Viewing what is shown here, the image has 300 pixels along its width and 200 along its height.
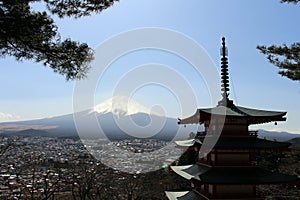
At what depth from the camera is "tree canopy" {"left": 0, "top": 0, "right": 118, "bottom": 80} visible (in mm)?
6062

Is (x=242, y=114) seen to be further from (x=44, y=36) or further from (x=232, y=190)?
A: (x=44, y=36)

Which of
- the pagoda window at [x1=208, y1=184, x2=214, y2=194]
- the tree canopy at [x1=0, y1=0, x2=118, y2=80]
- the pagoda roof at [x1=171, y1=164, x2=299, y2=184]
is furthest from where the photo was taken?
the pagoda window at [x1=208, y1=184, x2=214, y2=194]

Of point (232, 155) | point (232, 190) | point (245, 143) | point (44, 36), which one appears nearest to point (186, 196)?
point (232, 190)

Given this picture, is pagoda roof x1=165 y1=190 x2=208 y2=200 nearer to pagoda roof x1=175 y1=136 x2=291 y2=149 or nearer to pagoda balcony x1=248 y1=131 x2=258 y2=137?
pagoda roof x1=175 y1=136 x2=291 y2=149

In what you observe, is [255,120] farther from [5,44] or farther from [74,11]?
[5,44]

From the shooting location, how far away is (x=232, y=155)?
10172 millimetres

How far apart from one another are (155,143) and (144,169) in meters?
9.78

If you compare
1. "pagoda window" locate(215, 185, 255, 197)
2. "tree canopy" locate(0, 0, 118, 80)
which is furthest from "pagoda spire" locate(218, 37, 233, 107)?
"tree canopy" locate(0, 0, 118, 80)

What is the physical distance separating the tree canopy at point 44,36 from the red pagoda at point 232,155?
178 inches

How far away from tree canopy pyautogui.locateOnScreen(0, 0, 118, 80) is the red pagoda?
178 inches

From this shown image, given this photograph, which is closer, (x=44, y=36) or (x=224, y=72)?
(x=44, y=36)

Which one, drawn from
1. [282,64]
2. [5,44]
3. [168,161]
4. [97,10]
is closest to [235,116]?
[282,64]

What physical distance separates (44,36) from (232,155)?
7.12 metres

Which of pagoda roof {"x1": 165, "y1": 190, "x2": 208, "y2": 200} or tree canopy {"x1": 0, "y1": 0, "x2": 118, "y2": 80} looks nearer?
tree canopy {"x1": 0, "y1": 0, "x2": 118, "y2": 80}
